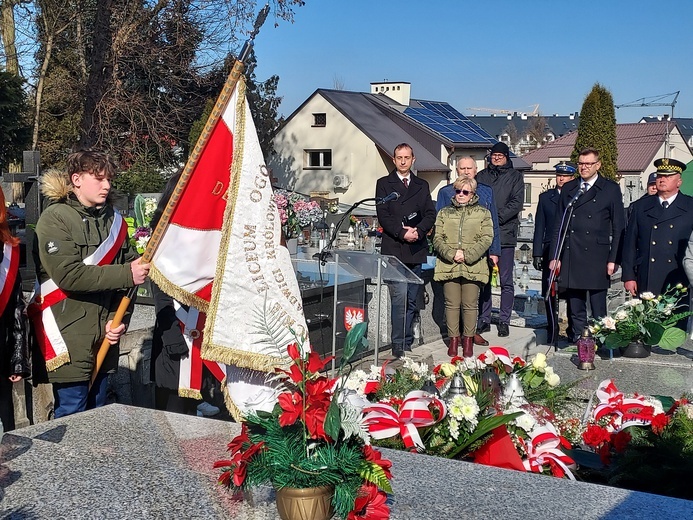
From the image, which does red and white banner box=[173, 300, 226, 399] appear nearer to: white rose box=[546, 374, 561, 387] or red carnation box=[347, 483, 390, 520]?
white rose box=[546, 374, 561, 387]

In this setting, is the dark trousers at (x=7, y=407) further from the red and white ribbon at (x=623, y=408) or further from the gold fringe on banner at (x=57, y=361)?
the red and white ribbon at (x=623, y=408)

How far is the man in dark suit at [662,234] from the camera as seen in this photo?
23.9 ft

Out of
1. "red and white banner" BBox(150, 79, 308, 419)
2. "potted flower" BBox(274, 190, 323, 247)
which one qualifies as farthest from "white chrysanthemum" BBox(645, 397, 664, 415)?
"potted flower" BBox(274, 190, 323, 247)

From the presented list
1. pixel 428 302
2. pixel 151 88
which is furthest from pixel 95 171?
pixel 151 88

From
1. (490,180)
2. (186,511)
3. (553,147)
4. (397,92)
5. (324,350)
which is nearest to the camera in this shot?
(186,511)

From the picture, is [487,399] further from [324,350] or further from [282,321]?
[324,350]

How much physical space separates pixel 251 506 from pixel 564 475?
5.39ft

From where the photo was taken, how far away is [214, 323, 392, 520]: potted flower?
2332 millimetres

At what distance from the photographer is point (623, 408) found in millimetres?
4371

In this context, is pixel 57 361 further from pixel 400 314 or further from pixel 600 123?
pixel 600 123

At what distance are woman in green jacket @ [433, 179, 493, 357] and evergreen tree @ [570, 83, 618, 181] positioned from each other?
22.2 meters

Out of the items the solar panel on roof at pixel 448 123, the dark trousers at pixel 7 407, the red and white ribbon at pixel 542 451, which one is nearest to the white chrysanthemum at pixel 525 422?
the red and white ribbon at pixel 542 451

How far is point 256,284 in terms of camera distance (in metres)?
3.97

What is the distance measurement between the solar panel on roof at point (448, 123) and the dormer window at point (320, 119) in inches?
165
